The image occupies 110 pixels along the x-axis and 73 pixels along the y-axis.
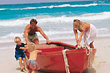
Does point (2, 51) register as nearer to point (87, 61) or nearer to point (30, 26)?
point (30, 26)

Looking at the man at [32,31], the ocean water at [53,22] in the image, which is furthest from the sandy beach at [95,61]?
the ocean water at [53,22]

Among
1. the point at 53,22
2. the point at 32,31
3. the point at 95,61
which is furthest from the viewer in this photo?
the point at 53,22

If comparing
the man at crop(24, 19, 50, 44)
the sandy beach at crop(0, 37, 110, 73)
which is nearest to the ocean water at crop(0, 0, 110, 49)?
the sandy beach at crop(0, 37, 110, 73)

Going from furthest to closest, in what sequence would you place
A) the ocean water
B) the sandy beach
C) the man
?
the ocean water → the sandy beach → the man

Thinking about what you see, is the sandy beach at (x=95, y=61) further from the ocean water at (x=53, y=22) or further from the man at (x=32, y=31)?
the ocean water at (x=53, y=22)

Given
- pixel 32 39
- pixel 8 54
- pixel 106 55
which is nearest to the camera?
pixel 32 39

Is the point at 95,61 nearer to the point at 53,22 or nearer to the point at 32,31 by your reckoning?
the point at 32,31

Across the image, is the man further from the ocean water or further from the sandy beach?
the ocean water

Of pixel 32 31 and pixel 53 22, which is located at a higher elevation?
pixel 32 31

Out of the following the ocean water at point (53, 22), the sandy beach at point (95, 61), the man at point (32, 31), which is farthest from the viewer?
the ocean water at point (53, 22)

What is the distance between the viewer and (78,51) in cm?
540

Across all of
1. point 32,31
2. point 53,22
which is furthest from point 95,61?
point 53,22

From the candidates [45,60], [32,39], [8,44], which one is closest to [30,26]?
[32,39]

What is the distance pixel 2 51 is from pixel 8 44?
134 cm
